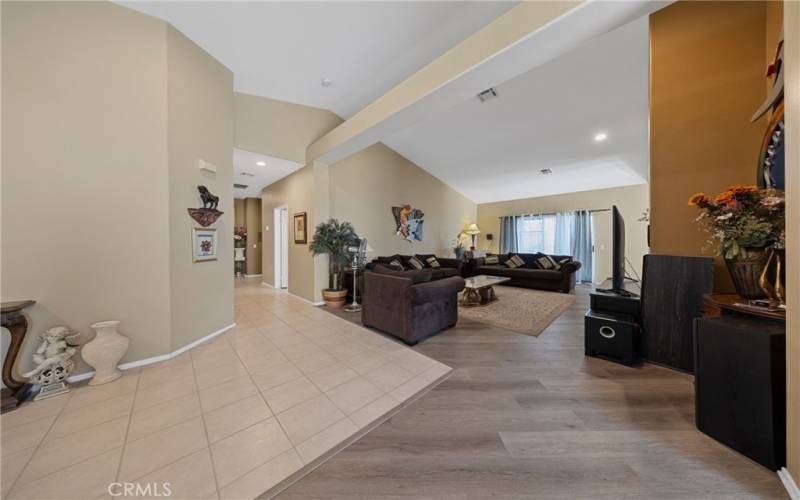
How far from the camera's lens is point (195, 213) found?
2.90 m

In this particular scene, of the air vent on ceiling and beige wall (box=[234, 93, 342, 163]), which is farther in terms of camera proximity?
beige wall (box=[234, 93, 342, 163])

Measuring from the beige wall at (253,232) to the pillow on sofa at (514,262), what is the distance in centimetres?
764

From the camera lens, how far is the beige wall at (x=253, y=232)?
330 inches

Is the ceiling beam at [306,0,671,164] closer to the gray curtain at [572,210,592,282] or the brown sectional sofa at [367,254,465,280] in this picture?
the brown sectional sofa at [367,254,465,280]

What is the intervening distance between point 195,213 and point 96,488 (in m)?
2.45

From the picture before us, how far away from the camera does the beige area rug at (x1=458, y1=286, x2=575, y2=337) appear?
11.7 feet

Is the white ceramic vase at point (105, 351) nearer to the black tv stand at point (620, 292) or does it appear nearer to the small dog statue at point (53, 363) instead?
the small dog statue at point (53, 363)

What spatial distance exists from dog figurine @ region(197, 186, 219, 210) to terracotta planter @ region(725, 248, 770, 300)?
469 centimetres

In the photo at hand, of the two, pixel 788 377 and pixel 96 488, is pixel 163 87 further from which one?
pixel 788 377

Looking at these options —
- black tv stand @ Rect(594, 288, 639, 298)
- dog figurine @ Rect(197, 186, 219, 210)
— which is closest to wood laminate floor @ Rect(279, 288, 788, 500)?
black tv stand @ Rect(594, 288, 639, 298)

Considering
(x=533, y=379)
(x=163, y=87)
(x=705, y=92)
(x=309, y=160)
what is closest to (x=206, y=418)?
(x=533, y=379)

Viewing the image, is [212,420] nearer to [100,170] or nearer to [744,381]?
[100,170]

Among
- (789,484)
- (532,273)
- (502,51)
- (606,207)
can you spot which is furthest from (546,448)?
(606,207)

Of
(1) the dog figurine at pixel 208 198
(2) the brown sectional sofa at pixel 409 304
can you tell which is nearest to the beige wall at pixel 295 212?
(1) the dog figurine at pixel 208 198
